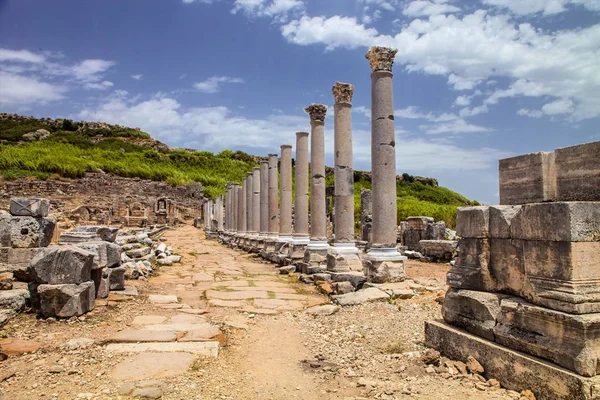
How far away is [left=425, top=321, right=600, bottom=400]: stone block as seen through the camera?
3.10m

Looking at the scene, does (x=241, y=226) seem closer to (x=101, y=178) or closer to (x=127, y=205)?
(x=127, y=205)

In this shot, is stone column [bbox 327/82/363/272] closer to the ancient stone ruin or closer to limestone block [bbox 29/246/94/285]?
the ancient stone ruin

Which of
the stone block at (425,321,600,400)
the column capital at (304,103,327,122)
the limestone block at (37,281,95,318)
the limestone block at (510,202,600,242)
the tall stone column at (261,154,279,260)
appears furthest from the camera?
the tall stone column at (261,154,279,260)

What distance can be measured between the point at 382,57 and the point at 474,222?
18.0ft

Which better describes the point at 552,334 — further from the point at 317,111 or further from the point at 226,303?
the point at 317,111

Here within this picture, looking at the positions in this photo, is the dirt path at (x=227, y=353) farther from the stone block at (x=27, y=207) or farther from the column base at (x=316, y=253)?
the column base at (x=316, y=253)

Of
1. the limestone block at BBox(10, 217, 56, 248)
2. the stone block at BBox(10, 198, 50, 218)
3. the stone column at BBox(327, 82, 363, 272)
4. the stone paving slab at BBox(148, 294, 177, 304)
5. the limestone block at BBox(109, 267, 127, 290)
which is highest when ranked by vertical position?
the stone column at BBox(327, 82, 363, 272)

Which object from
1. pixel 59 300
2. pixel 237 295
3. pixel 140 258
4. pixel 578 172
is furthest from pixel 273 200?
pixel 578 172

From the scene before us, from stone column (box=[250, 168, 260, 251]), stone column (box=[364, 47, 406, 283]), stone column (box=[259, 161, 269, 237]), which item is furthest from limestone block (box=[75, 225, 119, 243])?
stone column (box=[250, 168, 260, 251])

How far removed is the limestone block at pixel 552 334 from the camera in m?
3.18

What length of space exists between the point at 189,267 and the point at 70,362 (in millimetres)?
8597

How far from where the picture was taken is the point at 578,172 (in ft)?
12.8

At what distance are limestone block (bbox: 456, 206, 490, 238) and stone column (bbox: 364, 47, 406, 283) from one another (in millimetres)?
4045

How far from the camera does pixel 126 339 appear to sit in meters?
5.11
